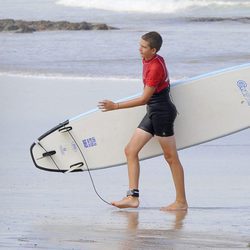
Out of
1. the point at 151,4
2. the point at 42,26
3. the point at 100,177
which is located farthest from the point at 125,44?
the point at 151,4

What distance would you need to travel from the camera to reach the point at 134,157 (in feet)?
23.1

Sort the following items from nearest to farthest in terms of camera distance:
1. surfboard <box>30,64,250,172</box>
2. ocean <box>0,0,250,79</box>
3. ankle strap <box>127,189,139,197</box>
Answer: ankle strap <box>127,189,139,197</box> → surfboard <box>30,64,250,172</box> → ocean <box>0,0,250,79</box>

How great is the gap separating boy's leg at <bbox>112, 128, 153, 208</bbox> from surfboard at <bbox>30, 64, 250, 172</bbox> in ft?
1.72

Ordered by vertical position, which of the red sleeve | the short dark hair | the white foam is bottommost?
the white foam

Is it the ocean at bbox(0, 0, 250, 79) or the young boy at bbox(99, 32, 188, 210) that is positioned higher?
the young boy at bbox(99, 32, 188, 210)

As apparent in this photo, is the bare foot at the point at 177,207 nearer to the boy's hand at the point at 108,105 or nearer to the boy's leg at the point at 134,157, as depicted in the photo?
the boy's leg at the point at 134,157

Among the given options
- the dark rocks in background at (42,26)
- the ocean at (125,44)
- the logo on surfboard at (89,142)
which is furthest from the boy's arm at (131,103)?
the dark rocks in background at (42,26)

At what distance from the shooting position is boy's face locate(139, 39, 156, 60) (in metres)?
6.79

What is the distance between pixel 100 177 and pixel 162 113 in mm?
1373

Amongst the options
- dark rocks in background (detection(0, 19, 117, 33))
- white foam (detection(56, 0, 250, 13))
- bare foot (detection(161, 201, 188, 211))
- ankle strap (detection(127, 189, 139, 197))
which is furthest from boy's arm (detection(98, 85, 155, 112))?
white foam (detection(56, 0, 250, 13))

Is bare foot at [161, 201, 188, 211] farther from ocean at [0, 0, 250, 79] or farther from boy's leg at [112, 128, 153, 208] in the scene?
ocean at [0, 0, 250, 79]

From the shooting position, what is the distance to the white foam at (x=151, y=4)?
143 feet

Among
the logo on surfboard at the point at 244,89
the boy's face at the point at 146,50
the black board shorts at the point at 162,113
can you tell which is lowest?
the logo on surfboard at the point at 244,89

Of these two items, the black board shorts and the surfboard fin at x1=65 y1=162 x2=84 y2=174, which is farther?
the surfboard fin at x1=65 y1=162 x2=84 y2=174
